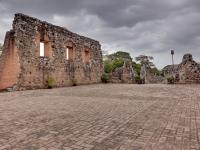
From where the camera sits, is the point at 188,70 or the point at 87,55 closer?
the point at 188,70

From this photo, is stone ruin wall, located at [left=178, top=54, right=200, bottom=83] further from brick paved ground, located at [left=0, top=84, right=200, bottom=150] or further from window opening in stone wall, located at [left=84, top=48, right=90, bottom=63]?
brick paved ground, located at [left=0, top=84, right=200, bottom=150]

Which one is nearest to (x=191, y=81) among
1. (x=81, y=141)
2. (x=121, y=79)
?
(x=121, y=79)

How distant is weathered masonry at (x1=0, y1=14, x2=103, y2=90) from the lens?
45.7ft

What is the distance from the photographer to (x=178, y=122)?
4.67 meters

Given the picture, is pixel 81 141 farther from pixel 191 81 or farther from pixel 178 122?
pixel 191 81

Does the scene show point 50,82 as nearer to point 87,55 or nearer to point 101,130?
point 87,55

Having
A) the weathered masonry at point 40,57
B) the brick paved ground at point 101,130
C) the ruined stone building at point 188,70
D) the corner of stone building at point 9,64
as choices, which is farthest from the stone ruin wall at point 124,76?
the brick paved ground at point 101,130

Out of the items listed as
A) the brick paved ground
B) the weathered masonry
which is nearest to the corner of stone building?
the weathered masonry

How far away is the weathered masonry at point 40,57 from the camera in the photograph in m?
13.9

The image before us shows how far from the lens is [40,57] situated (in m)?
15.6

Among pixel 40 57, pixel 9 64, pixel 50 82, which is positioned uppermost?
pixel 40 57

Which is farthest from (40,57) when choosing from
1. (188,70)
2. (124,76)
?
(188,70)

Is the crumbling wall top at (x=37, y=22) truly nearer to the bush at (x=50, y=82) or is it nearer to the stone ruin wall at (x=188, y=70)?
the bush at (x=50, y=82)

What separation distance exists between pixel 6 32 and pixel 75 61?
22.3 ft
